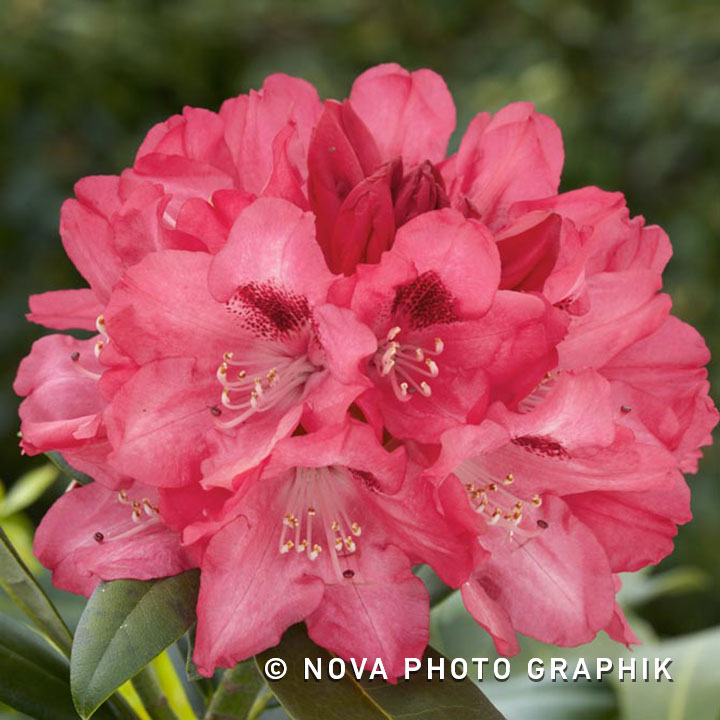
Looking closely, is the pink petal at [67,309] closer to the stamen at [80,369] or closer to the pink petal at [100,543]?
the stamen at [80,369]

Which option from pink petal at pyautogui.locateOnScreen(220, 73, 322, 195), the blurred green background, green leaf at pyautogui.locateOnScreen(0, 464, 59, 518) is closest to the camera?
pink petal at pyautogui.locateOnScreen(220, 73, 322, 195)

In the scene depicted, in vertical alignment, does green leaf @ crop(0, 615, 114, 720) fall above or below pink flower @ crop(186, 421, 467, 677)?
below

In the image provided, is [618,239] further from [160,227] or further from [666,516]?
[160,227]

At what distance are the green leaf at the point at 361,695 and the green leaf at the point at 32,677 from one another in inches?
7.5

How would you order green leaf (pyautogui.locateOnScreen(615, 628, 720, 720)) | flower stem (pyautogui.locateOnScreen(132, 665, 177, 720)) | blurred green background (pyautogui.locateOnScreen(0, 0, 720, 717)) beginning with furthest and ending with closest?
1. blurred green background (pyautogui.locateOnScreen(0, 0, 720, 717))
2. green leaf (pyautogui.locateOnScreen(615, 628, 720, 720))
3. flower stem (pyautogui.locateOnScreen(132, 665, 177, 720))

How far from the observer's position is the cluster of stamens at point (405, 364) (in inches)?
29.2

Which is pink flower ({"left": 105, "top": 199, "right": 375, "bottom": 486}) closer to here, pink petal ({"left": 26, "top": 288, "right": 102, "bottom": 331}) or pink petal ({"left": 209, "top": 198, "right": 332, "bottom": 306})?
pink petal ({"left": 209, "top": 198, "right": 332, "bottom": 306})

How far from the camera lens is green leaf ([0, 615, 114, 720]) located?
86 centimetres

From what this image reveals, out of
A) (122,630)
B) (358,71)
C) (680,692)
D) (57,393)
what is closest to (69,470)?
(57,393)


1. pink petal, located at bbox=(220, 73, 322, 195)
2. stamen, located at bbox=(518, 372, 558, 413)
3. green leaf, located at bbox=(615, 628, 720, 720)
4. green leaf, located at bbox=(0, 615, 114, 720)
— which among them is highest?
pink petal, located at bbox=(220, 73, 322, 195)

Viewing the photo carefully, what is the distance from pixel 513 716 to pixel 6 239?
1.72 meters

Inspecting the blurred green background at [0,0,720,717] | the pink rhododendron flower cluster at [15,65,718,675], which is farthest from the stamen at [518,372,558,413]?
the blurred green background at [0,0,720,717]

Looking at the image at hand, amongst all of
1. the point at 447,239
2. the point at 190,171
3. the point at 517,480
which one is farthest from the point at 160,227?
the point at 517,480

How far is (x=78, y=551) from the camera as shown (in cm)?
81
